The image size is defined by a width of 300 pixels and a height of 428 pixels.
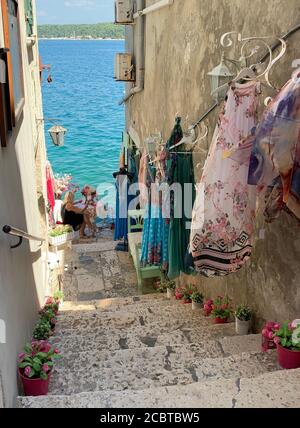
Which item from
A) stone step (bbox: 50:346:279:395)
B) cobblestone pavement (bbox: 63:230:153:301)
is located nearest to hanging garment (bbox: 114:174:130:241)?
cobblestone pavement (bbox: 63:230:153:301)

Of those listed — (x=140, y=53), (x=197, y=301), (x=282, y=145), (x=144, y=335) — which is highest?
(x=140, y=53)

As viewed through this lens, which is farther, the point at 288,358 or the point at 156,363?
the point at 156,363

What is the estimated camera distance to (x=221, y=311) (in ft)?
16.4

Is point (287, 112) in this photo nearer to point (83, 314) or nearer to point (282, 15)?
point (282, 15)

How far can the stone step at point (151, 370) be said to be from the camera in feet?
11.5

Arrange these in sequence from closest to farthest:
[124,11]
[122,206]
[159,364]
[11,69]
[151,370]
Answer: [151,370], [159,364], [11,69], [122,206], [124,11]

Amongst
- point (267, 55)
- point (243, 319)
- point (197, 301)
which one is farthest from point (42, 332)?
point (267, 55)

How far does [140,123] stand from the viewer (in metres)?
10.3

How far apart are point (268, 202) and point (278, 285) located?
36.6 inches

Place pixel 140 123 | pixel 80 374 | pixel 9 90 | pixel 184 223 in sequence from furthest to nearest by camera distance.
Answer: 1. pixel 140 123
2. pixel 184 223
3. pixel 9 90
4. pixel 80 374

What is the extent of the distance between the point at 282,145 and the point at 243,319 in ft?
7.14

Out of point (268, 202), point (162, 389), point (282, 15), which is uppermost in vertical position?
point (282, 15)

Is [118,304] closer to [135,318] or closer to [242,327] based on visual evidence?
[135,318]
